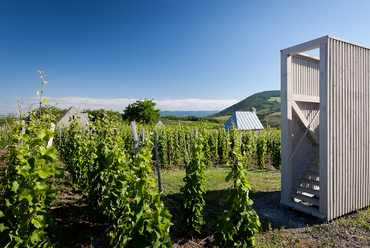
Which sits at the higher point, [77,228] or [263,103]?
[263,103]

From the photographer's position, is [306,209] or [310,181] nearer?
[306,209]

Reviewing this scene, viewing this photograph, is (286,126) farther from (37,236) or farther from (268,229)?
(37,236)

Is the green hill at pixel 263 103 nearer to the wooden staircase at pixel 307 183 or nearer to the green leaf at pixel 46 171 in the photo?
the wooden staircase at pixel 307 183

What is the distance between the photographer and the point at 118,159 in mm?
3365

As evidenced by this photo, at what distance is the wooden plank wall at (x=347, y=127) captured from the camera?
4.16 m

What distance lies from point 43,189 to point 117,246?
58.1 inches

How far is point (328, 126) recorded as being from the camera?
4086mm

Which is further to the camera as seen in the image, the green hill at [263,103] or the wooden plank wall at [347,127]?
the green hill at [263,103]

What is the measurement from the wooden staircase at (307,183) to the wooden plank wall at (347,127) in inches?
18.2

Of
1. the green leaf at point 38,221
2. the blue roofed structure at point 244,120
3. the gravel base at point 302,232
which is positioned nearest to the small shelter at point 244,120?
the blue roofed structure at point 244,120

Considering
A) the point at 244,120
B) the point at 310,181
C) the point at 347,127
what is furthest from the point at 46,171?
the point at 244,120

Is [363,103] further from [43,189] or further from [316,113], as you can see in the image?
[43,189]

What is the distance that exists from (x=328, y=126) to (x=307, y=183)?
1.71 meters

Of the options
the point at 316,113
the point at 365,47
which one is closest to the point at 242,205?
the point at 316,113
